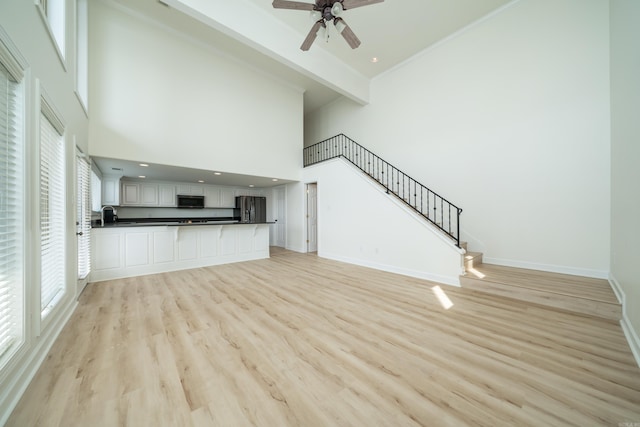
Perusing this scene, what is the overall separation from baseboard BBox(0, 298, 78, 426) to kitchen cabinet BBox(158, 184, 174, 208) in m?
5.31

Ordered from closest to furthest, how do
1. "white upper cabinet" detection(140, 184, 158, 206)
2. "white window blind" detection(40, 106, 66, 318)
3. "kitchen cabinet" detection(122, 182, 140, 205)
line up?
"white window blind" detection(40, 106, 66, 318), "kitchen cabinet" detection(122, 182, 140, 205), "white upper cabinet" detection(140, 184, 158, 206)

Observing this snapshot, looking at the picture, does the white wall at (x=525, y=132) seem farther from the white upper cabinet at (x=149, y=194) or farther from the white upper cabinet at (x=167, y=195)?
the white upper cabinet at (x=149, y=194)

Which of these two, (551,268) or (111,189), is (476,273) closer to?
(551,268)

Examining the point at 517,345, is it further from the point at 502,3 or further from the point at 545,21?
the point at 502,3

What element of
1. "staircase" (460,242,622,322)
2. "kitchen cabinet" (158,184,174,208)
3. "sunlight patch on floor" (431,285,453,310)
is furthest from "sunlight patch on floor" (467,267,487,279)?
"kitchen cabinet" (158,184,174,208)

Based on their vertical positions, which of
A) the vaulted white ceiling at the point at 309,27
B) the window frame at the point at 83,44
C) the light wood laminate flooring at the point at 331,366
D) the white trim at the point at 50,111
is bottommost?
the light wood laminate flooring at the point at 331,366

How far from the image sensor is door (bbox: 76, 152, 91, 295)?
3.35 metres

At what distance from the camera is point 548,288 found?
3.02 m

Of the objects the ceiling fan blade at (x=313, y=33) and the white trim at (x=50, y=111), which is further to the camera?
the ceiling fan blade at (x=313, y=33)

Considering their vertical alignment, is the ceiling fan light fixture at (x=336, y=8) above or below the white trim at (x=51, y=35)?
above

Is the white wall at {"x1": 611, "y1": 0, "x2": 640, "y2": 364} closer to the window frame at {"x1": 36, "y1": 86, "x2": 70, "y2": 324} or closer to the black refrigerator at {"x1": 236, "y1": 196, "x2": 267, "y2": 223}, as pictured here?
the window frame at {"x1": 36, "y1": 86, "x2": 70, "y2": 324}

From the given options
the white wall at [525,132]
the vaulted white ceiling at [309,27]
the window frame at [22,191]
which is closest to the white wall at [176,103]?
the vaulted white ceiling at [309,27]

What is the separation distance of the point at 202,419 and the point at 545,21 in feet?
22.9

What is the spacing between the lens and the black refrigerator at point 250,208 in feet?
26.2
